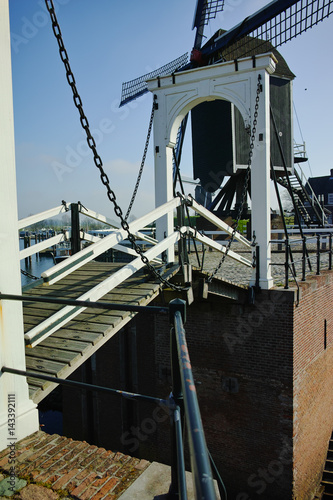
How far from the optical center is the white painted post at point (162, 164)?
759 centimetres

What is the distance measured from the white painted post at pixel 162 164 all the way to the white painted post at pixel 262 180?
1.80 metres

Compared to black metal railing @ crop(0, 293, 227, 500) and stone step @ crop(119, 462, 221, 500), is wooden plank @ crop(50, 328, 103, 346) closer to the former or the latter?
black metal railing @ crop(0, 293, 227, 500)

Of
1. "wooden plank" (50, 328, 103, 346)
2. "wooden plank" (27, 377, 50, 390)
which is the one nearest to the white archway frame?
"wooden plank" (50, 328, 103, 346)

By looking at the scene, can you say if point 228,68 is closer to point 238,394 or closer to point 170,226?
point 170,226

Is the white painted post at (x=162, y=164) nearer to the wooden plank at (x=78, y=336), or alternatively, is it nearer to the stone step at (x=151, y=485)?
the wooden plank at (x=78, y=336)

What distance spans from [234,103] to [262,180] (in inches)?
63.4

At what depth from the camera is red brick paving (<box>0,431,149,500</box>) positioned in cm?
219

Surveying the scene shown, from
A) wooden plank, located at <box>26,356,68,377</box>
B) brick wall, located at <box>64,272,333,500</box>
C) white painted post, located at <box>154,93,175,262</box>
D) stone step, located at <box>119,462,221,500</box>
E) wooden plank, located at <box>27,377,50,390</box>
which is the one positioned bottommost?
brick wall, located at <box>64,272,333,500</box>

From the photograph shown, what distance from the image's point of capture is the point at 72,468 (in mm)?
2400

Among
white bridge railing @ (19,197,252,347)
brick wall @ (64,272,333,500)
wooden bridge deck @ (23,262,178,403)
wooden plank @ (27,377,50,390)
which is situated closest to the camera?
wooden plank @ (27,377,50,390)

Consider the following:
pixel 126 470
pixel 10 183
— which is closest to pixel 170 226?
pixel 10 183

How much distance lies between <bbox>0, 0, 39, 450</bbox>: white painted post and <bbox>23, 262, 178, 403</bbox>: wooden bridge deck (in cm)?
26

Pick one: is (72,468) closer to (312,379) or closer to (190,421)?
(190,421)

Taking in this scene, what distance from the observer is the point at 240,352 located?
7711mm
